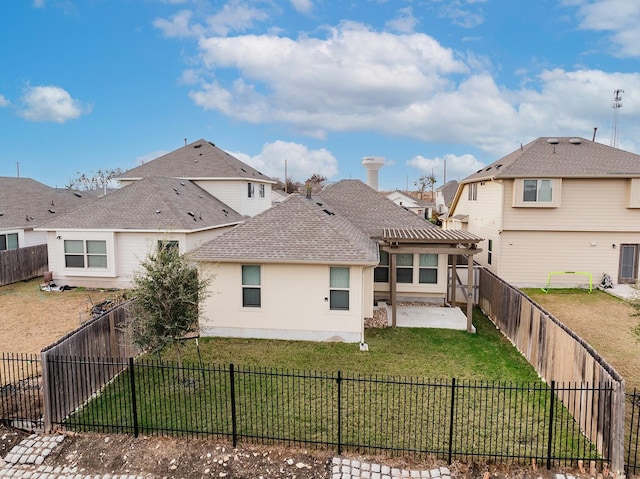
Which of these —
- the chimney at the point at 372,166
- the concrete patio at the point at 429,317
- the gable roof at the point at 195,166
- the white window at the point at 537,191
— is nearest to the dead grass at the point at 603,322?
the concrete patio at the point at 429,317

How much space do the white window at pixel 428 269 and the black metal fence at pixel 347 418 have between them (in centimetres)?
761

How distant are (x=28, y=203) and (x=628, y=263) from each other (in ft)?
113

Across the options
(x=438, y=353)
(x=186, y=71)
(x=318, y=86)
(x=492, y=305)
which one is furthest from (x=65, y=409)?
(x=186, y=71)

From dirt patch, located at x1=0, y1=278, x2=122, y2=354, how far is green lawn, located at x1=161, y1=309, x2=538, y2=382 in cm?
447

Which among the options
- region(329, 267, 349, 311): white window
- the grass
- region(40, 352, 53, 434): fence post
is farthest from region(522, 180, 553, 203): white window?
region(40, 352, 53, 434): fence post

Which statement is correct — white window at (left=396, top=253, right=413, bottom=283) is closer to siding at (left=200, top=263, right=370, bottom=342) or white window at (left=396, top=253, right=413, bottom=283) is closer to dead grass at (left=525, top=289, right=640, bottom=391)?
siding at (left=200, top=263, right=370, bottom=342)

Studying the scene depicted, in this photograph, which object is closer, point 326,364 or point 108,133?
point 326,364

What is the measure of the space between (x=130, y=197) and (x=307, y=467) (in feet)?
61.1

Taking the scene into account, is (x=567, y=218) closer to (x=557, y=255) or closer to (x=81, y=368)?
(x=557, y=255)

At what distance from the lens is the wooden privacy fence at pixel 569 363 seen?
6.36m

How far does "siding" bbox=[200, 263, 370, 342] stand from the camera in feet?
40.5

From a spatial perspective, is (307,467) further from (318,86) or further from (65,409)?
(318,86)

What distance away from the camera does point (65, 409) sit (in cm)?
779

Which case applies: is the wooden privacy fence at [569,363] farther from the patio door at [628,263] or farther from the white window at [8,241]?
the white window at [8,241]
